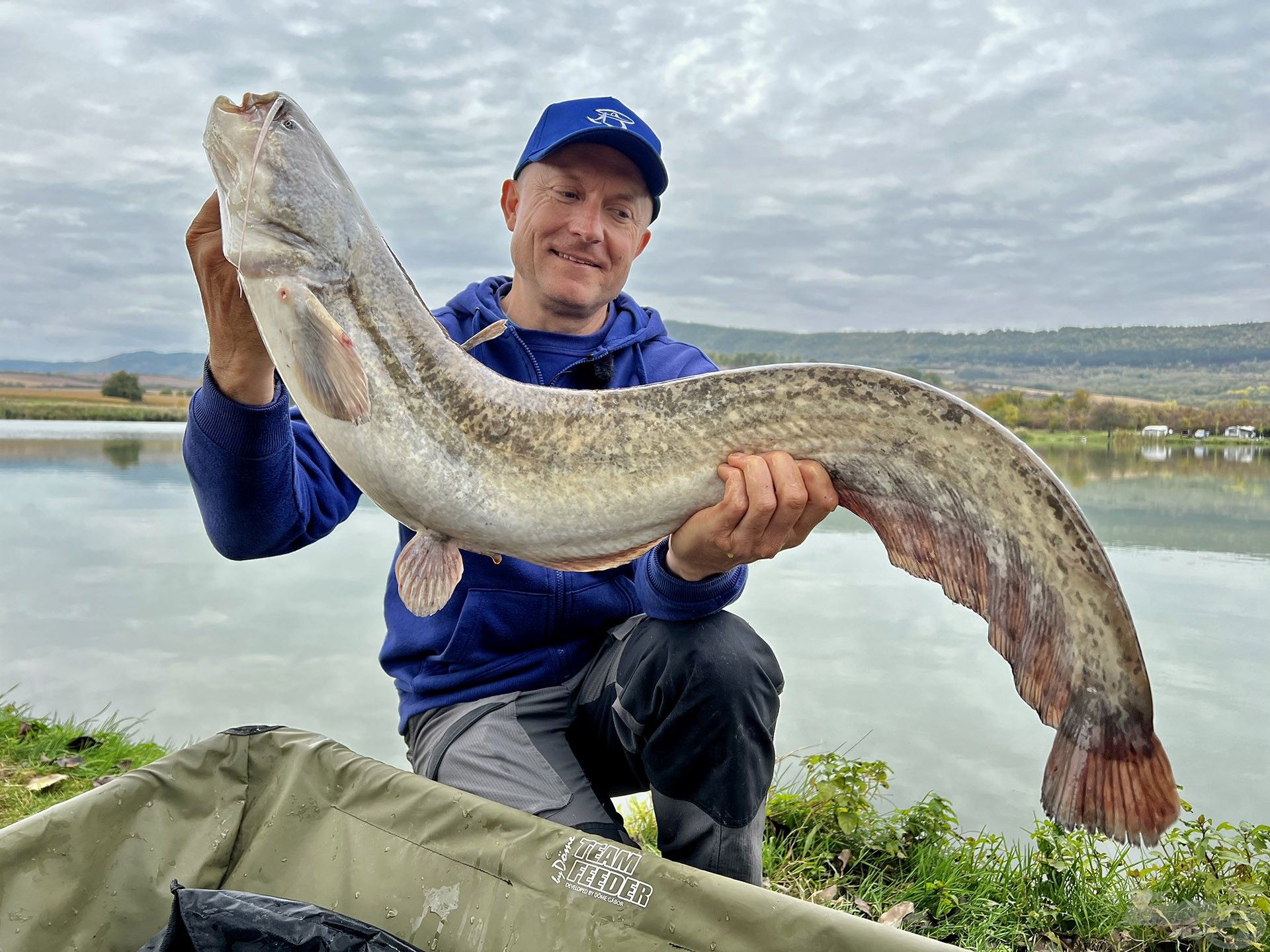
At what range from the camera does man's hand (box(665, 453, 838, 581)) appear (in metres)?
1.56

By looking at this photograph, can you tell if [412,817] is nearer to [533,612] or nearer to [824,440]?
[533,612]

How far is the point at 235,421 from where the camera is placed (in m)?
1.78

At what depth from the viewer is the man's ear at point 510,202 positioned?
2.65 meters

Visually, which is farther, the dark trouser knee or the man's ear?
the man's ear

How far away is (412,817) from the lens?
201 centimetres

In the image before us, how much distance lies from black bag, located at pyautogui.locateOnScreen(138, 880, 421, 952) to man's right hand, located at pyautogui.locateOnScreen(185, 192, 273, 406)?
1.17 m

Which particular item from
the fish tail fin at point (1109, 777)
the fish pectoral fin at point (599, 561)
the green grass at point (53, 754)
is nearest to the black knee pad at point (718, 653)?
the fish pectoral fin at point (599, 561)

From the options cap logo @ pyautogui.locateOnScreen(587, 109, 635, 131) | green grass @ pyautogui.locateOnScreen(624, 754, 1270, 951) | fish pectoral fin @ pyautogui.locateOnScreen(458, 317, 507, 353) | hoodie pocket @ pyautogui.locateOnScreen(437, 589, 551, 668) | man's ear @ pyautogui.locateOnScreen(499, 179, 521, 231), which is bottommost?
green grass @ pyautogui.locateOnScreen(624, 754, 1270, 951)

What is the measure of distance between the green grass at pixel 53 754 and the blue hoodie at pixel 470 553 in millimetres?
1515

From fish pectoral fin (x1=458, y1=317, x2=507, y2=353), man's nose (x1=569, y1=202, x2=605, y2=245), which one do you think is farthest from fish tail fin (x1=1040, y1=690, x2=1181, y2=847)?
man's nose (x1=569, y1=202, x2=605, y2=245)

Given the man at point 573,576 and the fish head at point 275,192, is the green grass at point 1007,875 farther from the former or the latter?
the fish head at point 275,192

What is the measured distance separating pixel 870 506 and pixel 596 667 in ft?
3.44

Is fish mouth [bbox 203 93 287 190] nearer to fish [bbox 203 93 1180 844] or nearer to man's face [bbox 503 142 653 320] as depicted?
fish [bbox 203 93 1180 844]

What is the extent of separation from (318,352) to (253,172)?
1.29ft
